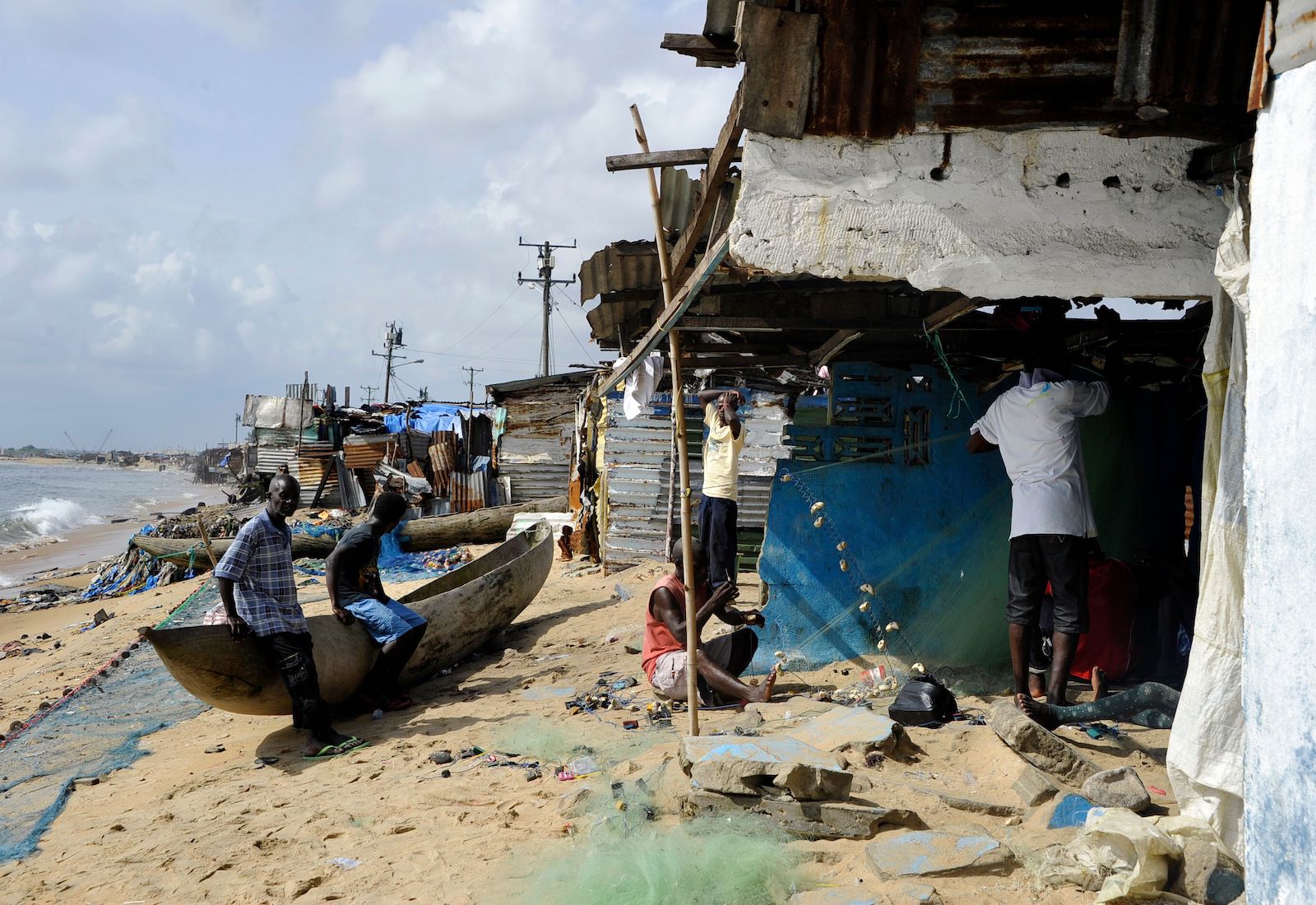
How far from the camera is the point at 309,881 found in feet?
12.4

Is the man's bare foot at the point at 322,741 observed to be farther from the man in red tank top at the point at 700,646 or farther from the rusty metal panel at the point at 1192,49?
the rusty metal panel at the point at 1192,49

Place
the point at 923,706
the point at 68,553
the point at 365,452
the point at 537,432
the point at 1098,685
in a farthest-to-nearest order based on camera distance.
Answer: the point at 68,553 < the point at 365,452 < the point at 537,432 < the point at 1098,685 < the point at 923,706

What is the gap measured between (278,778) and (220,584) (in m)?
1.28

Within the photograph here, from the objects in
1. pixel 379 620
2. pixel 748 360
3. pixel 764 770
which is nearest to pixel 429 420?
pixel 379 620

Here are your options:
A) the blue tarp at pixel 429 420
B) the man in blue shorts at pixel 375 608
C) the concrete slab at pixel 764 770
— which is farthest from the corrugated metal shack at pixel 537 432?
the concrete slab at pixel 764 770

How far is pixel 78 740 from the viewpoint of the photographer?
656 cm

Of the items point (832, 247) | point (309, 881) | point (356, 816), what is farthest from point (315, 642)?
point (832, 247)

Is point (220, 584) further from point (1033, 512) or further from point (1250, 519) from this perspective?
point (1250, 519)

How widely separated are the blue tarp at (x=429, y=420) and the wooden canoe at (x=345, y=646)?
15.0 meters

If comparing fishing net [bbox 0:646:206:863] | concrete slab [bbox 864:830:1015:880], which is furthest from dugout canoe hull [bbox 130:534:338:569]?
concrete slab [bbox 864:830:1015:880]

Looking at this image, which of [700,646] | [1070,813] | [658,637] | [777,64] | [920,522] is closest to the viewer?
[777,64]

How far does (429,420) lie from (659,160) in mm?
21524

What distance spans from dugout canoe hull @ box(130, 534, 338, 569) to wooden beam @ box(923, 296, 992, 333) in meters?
14.9

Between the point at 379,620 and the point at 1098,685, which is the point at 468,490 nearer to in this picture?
the point at 379,620
